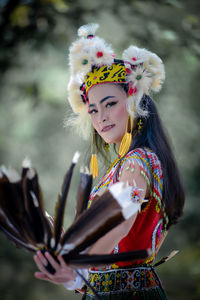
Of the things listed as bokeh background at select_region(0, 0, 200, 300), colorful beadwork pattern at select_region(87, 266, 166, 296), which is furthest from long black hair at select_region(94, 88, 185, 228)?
bokeh background at select_region(0, 0, 200, 300)

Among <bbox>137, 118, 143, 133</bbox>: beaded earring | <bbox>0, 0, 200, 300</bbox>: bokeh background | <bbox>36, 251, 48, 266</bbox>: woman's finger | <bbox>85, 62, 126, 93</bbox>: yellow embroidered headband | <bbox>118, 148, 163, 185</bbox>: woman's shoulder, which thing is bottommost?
<bbox>36, 251, 48, 266</bbox>: woman's finger

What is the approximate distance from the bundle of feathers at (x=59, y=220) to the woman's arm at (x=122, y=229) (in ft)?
0.19

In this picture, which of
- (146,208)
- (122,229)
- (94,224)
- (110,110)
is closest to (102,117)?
(110,110)

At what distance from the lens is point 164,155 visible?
212 centimetres

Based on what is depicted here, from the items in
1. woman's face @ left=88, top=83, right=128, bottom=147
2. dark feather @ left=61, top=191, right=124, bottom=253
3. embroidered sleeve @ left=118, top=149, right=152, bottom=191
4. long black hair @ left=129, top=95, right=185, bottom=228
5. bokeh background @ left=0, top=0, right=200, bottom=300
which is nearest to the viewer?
dark feather @ left=61, top=191, right=124, bottom=253

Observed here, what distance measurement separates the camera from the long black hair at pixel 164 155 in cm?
207

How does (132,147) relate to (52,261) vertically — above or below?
above

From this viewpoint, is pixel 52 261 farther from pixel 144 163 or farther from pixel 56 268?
pixel 144 163

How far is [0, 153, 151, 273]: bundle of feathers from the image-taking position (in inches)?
55.6

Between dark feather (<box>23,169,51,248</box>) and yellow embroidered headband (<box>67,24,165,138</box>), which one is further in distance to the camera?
yellow embroidered headband (<box>67,24,165,138</box>)

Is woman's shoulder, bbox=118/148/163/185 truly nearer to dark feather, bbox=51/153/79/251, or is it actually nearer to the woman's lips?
the woman's lips

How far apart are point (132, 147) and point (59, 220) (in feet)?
2.55

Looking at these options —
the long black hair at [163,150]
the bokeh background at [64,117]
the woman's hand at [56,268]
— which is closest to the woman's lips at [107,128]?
the long black hair at [163,150]

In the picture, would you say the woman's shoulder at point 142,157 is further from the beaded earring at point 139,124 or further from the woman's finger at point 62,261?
the woman's finger at point 62,261
